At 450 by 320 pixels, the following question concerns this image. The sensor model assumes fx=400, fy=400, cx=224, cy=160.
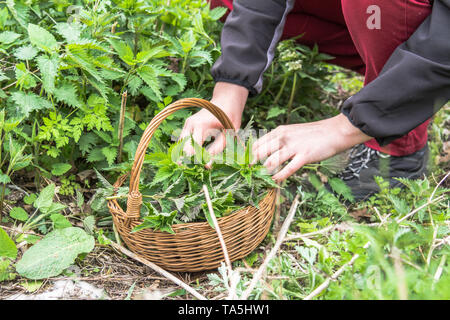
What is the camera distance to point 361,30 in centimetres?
146

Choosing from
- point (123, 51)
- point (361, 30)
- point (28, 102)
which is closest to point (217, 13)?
point (123, 51)

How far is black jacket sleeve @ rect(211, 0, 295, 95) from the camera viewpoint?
1.66 meters

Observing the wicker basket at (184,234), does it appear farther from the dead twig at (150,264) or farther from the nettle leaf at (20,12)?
the nettle leaf at (20,12)

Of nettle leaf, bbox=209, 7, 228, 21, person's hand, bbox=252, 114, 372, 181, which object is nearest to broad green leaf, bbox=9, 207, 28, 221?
person's hand, bbox=252, 114, 372, 181

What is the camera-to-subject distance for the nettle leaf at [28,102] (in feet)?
4.50

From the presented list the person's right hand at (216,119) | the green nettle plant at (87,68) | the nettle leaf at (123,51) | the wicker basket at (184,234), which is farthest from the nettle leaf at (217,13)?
the wicker basket at (184,234)

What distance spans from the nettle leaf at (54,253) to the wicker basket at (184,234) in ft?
0.44

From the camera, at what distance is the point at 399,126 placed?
138 centimetres

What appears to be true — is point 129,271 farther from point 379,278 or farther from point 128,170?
point 379,278

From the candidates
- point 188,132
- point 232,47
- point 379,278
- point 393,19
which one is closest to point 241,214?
point 188,132

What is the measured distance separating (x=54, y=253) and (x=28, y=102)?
0.53 m

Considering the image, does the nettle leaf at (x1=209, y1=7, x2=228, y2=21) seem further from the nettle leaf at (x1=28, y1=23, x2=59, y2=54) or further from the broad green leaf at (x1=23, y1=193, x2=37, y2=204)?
the broad green leaf at (x1=23, y1=193, x2=37, y2=204)

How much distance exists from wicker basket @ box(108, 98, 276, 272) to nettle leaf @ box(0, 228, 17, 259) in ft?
1.05

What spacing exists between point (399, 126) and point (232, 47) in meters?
0.73
